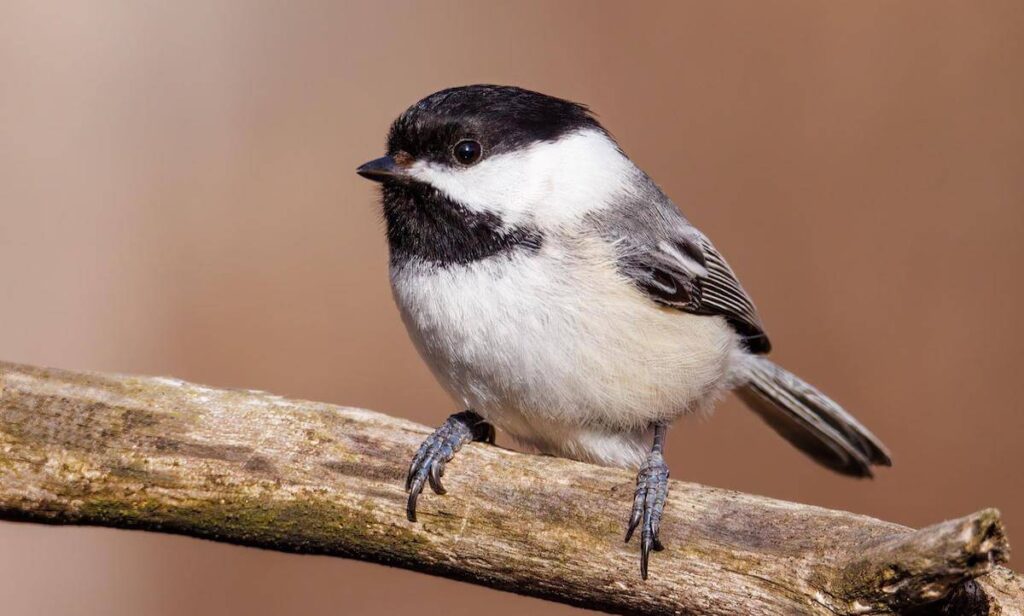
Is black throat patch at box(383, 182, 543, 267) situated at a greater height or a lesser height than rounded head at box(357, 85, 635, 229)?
lesser

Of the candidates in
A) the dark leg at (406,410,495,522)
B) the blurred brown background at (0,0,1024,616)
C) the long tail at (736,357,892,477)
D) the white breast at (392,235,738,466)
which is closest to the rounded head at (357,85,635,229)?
the white breast at (392,235,738,466)

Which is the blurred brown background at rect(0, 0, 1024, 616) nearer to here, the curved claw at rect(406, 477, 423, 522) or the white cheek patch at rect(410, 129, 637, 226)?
the white cheek patch at rect(410, 129, 637, 226)

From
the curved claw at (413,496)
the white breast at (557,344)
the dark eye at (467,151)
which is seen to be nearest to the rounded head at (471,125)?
the dark eye at (467,151)

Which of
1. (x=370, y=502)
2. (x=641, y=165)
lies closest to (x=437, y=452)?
(x=370, y=502)

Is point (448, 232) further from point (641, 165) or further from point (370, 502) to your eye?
point (641, 165)

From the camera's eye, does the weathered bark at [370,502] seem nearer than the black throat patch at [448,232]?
Yes

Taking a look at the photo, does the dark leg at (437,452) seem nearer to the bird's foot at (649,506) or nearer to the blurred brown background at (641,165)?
the bird's foot at (649,506)
